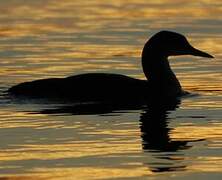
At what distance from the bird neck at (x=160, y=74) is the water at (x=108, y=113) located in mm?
330

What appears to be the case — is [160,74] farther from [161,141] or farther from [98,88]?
[161,141]

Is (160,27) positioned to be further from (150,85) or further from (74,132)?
(74,132)

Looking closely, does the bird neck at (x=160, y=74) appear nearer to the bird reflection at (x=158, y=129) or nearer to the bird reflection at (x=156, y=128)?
the bird reflection at (x=156, y=128)

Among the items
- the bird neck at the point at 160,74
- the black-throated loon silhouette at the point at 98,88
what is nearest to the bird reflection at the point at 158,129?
the black-throated loon silhouette at the point at 98,88

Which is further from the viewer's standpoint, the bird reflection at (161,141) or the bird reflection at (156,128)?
the bird reflection at (156,128)

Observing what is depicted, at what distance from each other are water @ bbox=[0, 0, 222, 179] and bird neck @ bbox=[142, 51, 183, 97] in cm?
33

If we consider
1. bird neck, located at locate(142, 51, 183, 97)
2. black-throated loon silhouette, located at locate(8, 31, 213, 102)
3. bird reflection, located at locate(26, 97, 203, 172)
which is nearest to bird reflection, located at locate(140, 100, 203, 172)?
bird reflection, located at locate(26, 97, 203, 172)

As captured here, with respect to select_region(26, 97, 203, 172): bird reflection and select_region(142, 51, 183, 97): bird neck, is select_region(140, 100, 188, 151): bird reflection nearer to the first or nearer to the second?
select_region(26, 97, 203, 172): bird reflection

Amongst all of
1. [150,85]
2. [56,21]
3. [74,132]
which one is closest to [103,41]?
[56,21]

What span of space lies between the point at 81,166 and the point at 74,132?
2331 millimetres

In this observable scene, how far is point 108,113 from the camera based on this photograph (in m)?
18.1

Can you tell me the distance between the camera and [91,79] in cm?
1980

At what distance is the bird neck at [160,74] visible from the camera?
20.5m

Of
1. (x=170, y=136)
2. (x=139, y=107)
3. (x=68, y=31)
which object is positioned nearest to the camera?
(x=170, y=136)
